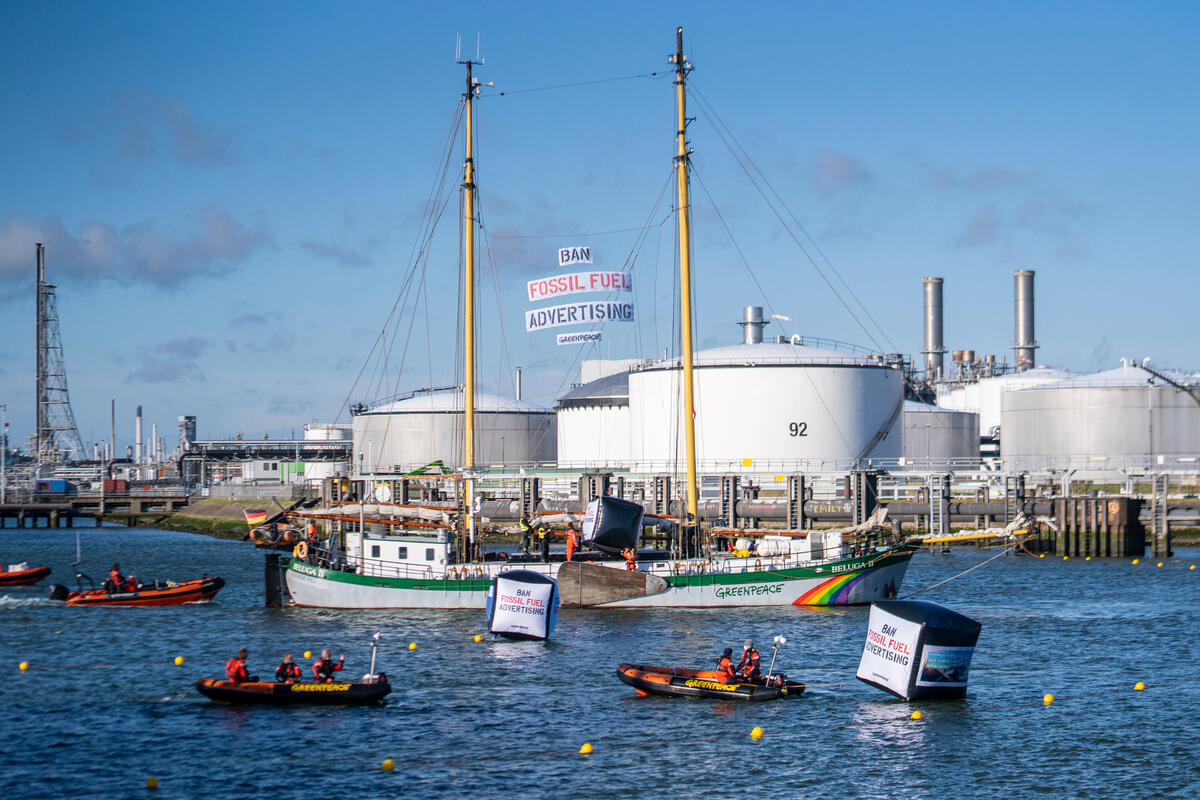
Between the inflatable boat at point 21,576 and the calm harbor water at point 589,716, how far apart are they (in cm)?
987

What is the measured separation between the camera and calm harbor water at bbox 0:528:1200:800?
2844 cm

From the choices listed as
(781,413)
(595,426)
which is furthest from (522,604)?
(595,426)

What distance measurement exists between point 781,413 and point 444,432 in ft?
146

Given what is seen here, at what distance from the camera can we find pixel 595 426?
4668 inches

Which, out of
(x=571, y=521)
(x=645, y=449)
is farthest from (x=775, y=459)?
(x=571, y=521)

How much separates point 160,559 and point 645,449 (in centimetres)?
3939

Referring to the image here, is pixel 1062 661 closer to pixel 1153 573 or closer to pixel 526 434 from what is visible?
pixel 1153 573

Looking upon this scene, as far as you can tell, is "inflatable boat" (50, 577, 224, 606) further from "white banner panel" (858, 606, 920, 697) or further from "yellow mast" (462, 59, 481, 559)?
"white banner panel" (858, 606, 920, 697)

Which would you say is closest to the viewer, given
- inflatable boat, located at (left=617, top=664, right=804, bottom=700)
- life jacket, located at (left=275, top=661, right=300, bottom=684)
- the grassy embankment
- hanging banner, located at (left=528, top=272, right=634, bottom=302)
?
life jacket, located at (left=275, top=661, right=300, bottom=684)

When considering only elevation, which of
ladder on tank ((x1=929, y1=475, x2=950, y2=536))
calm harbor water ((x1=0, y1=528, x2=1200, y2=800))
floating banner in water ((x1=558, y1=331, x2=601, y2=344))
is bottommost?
calm harbor water ((x1=0, y1=528, x2=1200, y2=800))

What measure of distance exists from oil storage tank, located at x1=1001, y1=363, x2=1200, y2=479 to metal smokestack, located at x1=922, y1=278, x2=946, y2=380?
48.0m

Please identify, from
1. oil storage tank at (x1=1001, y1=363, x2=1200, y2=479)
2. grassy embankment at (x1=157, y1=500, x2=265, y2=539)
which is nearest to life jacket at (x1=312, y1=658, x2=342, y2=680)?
grassy embankment at (x1=157, y1=500, x2=265, y2=539)

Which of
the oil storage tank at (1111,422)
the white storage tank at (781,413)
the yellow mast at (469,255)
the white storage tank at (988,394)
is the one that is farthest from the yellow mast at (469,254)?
the white storage tank at (988,394)

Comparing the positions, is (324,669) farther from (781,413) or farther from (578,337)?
(781,413)
